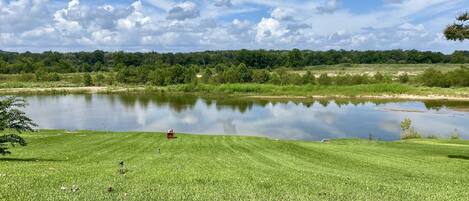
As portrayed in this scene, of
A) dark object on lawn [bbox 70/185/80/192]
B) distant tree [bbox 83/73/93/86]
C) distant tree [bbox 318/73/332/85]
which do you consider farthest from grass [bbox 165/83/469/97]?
dark object on lawn [bbox 70/185/80/192]

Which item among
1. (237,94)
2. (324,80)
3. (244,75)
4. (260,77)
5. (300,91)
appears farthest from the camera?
(244,75)

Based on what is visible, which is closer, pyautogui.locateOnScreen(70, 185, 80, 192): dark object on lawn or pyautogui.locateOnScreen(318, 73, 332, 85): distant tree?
pyautogui.locateOnScreen(70, 185, 80, 192): dark object on lawn

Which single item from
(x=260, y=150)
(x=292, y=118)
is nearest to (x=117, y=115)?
(x=292, y=118)

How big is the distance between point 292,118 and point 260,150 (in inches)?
1660

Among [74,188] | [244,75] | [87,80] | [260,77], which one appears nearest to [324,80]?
[260,77]

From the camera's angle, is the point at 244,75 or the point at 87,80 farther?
the point at 87,80

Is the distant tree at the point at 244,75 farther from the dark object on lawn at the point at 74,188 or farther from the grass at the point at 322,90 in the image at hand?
the dark object on lawn at the point at 74,188

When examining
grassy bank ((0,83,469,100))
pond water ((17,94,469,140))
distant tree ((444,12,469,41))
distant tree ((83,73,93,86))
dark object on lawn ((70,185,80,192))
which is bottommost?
pond water ((17,94,469,140))

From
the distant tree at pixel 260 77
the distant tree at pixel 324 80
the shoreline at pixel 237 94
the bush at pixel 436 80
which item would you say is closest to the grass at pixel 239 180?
the shoreline at pixel 237 94

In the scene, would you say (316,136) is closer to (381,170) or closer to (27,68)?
(381,170)

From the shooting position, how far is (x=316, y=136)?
49.4m

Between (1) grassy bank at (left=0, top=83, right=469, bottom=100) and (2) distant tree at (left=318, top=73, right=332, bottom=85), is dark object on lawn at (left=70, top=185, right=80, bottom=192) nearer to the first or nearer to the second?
(1) grassy bank at (left=0, top=83, right=469, bottom=100)

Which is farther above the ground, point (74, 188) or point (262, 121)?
point (74, 188)

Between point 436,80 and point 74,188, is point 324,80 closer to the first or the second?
point 436,80
